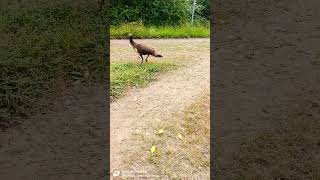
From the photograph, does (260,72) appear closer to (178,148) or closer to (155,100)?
(155,100)

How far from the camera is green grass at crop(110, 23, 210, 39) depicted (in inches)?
485

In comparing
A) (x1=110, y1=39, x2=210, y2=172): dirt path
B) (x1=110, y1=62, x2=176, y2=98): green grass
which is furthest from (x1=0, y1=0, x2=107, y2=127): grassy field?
(x1=110, y1=39, x2=210, y2=172): dirt path

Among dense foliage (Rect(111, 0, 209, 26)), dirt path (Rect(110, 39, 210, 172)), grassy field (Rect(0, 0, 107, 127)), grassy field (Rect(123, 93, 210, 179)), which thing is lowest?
grassy field (Rect(123, 93, 210, 179))

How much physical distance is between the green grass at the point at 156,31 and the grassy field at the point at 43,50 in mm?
1073

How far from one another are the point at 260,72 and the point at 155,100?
1901mm

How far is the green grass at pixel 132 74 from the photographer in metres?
7.58

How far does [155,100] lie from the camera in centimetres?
714

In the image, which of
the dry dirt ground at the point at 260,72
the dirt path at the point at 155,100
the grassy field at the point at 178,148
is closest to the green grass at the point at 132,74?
the dirt path at the point at 155,100

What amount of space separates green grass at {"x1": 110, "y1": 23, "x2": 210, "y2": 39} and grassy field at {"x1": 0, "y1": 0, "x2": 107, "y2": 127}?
107 centimetres

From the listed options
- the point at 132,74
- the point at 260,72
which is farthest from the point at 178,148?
the point at 260,72

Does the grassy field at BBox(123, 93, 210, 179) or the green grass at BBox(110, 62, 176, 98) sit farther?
the green grass at BBox(110, 62, 176, 98)

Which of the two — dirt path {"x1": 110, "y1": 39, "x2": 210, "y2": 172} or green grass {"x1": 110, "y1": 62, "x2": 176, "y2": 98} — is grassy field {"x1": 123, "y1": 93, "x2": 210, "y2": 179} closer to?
dirt path {"x1": 110, "y1": 39, "x2": 210, "y2": 172}

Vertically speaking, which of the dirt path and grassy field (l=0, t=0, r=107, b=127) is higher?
grassy field (l=0, t=0, r=107, b=127)

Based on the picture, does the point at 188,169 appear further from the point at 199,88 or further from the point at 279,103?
the point at 199,88
